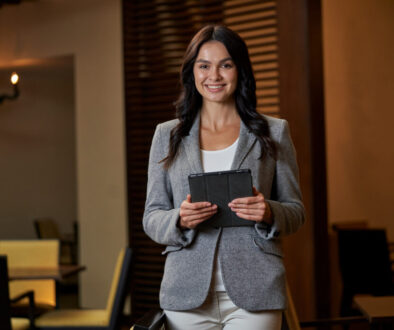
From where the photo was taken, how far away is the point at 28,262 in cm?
475

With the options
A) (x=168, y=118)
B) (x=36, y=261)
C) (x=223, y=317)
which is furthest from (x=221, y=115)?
(x=168, y=118)

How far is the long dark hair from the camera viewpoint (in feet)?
5.60

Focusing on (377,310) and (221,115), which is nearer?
(221,115)

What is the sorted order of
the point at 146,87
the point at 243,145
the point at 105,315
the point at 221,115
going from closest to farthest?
1. the point at 243,145
2. the point at 221,115
3. the point at 105,315
4. the point at 146,87

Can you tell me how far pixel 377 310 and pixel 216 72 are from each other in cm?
125

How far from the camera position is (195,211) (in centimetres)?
158

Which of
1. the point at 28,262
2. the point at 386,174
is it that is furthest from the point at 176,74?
the point at 386,174

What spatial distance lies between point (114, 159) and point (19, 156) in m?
3.58

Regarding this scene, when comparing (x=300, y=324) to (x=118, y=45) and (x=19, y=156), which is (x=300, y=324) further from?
(x=19, y=156)

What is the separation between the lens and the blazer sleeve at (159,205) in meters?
1.67

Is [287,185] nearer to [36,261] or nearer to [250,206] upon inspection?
[250,206]

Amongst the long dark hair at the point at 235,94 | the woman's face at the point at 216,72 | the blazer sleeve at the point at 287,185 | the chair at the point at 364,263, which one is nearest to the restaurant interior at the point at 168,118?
the chair at the point at 364,263

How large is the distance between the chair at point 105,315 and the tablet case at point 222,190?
2286 mm

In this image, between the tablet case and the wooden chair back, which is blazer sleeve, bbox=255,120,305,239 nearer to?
the tablet case
